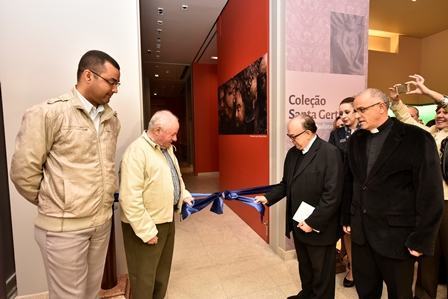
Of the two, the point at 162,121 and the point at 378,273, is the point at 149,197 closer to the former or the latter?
the point at 162,121

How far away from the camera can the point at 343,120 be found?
2.50 metres

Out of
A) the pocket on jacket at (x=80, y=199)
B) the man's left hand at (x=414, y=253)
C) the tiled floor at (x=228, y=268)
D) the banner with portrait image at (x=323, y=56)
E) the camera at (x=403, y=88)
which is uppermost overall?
the banner with portrait image at (x=323, y=56)

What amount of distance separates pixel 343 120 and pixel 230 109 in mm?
2512

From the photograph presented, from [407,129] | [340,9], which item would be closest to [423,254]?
[407,129]

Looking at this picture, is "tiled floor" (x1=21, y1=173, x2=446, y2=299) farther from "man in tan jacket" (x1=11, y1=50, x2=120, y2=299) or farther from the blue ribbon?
"man in tan jacket" (x1=11, y1=50, x2=120, y2=299)

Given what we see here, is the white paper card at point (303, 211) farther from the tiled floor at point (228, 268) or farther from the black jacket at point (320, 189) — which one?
the tiled floor at point (228, 268)

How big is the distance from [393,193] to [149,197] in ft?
5.18

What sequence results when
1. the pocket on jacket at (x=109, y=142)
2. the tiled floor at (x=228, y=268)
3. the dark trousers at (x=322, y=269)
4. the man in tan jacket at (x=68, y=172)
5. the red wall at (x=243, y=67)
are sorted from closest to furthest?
the man in tan jacket at (x=68, y=172), the pocket on jacket at (x=109, y=142), the dark trousers at (x=322, y=269), the tiled floor at (x=228, y=268), the red wall at (x=243, y=67)

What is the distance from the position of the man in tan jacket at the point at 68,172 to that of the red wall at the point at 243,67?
87.1 inches

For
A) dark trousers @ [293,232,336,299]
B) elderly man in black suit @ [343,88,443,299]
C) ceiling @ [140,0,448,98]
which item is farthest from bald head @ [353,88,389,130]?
ceiling @ [140,0,448,98]

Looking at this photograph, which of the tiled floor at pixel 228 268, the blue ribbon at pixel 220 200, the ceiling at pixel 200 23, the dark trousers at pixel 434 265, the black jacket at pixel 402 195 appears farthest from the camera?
the ceiling at pixel 200 23

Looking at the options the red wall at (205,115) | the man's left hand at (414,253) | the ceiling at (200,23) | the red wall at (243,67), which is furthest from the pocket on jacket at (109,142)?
the red wall at (205,115)

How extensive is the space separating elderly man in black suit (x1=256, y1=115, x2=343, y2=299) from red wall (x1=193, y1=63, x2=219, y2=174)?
7039 millimetres

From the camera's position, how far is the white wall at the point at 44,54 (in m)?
2.12
